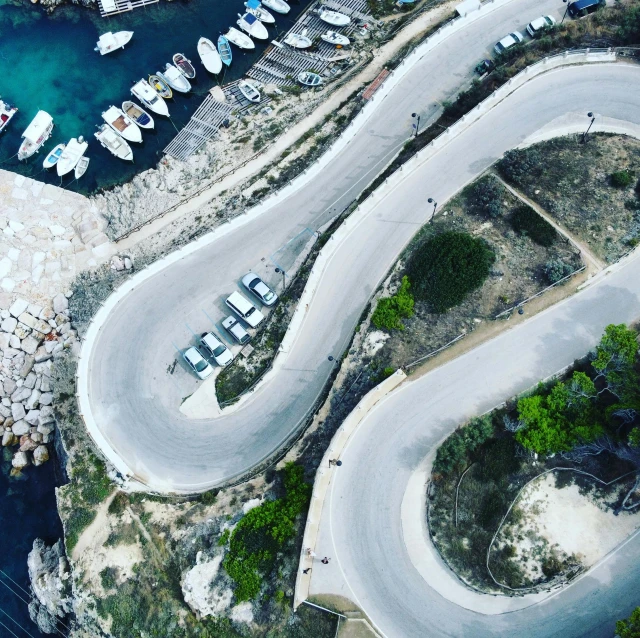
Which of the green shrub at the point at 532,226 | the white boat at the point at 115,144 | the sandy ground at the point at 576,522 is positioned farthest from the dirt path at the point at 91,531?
the green shrub at the point at 532,226

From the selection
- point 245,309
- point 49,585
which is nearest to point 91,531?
point 49,585

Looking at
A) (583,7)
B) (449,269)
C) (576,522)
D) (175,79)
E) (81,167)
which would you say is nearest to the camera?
(576,522)

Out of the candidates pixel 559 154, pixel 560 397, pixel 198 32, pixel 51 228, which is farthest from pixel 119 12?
pixel 560 397

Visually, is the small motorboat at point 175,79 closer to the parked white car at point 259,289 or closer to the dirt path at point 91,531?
the parked white car at point 259,289

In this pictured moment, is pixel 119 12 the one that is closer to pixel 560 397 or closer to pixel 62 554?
pixel 62 554

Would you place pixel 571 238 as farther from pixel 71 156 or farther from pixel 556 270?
pixel 71 156

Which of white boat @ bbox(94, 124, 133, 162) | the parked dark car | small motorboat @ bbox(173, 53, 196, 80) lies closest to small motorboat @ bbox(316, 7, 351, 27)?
small motorboat @ bbox(173, 53, 196, 80)
